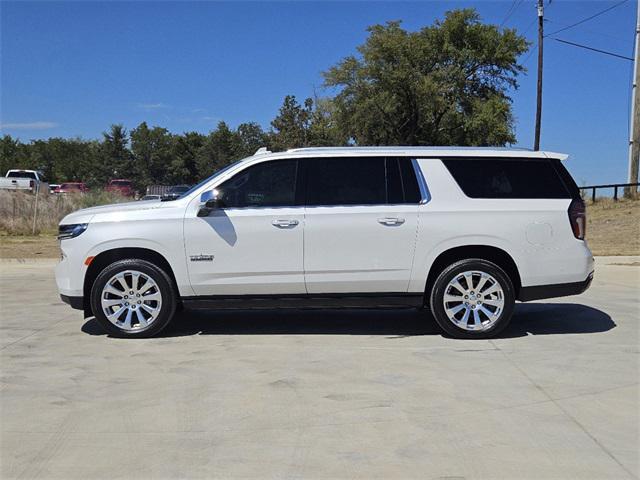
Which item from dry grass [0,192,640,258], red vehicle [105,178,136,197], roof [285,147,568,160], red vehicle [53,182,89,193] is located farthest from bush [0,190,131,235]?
roof [285,147,568,160]

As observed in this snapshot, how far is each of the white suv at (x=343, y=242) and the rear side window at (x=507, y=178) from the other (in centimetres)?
1

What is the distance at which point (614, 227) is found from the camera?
20031mm

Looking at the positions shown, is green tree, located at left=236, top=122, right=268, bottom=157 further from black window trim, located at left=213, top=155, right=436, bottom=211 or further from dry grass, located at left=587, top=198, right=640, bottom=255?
black window trim, located at left=213, top=155, right=436, bottom=211

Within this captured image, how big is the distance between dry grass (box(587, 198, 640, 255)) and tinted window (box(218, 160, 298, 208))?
35.5 feet

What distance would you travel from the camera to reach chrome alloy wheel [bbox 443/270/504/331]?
6613mm

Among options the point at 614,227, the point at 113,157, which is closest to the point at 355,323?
the point at 614,227

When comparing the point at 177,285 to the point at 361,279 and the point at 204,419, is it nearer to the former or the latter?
the point at 361,279

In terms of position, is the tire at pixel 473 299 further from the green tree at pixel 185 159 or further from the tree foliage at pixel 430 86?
the green tree at pixel 185 159

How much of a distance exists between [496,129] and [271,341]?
32.0 meters

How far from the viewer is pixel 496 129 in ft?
118

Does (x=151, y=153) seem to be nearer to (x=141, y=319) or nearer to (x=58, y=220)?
(x=58, y=220)

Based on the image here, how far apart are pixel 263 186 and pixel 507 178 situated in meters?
2.60

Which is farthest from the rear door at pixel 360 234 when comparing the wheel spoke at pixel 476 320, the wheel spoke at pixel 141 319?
the wheel spoke at pixel 141 319

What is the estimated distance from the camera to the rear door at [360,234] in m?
6.56
